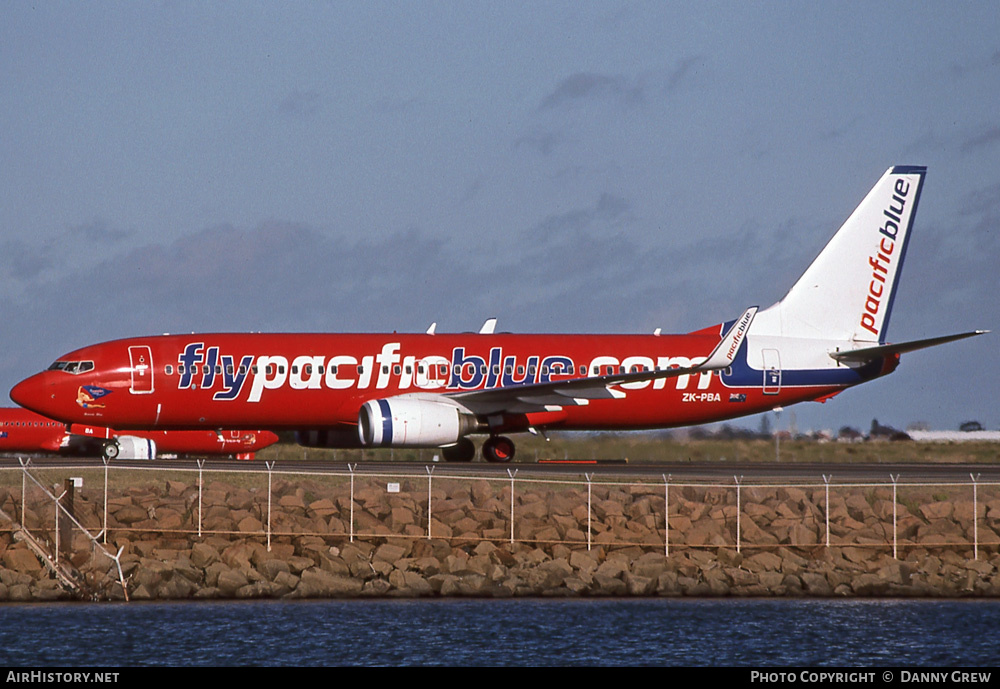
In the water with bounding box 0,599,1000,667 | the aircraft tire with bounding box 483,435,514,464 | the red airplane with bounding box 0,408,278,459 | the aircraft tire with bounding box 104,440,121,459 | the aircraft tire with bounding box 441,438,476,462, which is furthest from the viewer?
the red airplane with bounding box 0,408,278,459

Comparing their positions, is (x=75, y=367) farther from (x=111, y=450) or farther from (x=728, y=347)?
(x=728, y=347)

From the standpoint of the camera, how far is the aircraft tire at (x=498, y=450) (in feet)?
145

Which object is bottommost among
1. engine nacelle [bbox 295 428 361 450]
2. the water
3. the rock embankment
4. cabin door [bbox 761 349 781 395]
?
the water

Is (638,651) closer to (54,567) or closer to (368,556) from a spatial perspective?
(368,556)

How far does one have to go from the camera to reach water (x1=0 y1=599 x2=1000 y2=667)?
23.9m

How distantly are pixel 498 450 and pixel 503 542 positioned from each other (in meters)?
11.3

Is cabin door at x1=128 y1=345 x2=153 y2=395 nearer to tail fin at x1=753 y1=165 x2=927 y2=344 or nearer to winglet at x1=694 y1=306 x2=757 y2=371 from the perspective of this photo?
winglet at x1=694 y1=306 x2=757 y2=371

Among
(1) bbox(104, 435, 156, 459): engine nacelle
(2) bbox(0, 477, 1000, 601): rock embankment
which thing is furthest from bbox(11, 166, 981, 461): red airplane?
(1) bbox(104, 435, 156, 459): engine nacelle

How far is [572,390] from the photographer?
4356 cm

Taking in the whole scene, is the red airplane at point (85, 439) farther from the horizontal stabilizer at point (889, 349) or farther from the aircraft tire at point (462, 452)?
the horizontal stabilizer at point (889, 349)

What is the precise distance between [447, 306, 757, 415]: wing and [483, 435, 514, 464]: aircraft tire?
3.33ft

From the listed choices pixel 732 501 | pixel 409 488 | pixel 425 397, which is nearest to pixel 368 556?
pixel 409 488

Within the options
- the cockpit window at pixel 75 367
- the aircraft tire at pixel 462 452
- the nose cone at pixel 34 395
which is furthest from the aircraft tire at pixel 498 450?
the nose cone at pixel 34 395

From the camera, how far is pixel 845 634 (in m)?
26.5
